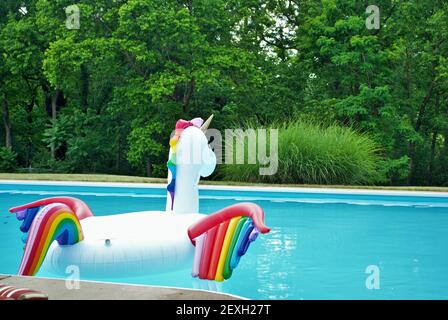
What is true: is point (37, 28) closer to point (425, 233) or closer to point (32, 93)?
point (32, 93)

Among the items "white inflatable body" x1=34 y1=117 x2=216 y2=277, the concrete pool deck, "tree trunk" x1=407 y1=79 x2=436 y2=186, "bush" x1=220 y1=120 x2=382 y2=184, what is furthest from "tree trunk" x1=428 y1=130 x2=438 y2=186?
the concrete pool deck

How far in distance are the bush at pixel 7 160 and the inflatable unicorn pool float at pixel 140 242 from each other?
11966 millimetres

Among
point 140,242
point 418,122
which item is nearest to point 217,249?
point 140,242

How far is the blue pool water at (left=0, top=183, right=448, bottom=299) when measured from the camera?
201 inches

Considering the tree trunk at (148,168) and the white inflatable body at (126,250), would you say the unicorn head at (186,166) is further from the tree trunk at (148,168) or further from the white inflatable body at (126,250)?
the tree trunk at (148,168)

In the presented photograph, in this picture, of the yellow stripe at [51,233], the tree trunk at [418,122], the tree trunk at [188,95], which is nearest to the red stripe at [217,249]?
the yellow stripe at [51,233]

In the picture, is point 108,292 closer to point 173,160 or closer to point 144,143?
point 173,160

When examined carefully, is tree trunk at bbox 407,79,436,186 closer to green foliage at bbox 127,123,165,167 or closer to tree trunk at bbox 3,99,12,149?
green foliage at bbox 127,123,165,167

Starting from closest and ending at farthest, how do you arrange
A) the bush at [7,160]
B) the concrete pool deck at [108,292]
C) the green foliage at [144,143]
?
the concrete pool deck at [108,292] < the green foliage at [144,143] < the bush at [7,160]

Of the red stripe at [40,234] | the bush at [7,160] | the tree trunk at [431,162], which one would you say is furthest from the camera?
the bush at [7,160]

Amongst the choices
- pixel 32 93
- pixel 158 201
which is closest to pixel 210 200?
pixel 158 201

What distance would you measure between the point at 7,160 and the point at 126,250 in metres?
12.5

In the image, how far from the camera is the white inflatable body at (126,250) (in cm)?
473

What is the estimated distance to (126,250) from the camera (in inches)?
187
